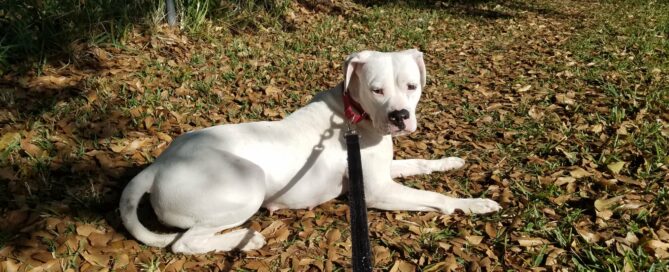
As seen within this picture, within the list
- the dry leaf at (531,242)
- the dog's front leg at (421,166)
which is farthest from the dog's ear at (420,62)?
the dry leaf at (531,242)

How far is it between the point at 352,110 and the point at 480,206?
3.51 ft

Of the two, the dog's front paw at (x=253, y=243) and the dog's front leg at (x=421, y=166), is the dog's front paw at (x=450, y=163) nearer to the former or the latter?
the dog's front leg at (x=421, y=166)

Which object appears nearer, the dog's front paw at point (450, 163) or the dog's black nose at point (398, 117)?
the dog's black nose at point (398, 117)

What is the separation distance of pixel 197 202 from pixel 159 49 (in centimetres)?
401

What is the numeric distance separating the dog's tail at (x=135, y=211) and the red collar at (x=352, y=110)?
1250 mm

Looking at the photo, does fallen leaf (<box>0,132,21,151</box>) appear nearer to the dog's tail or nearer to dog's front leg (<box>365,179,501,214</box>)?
the dog's tail

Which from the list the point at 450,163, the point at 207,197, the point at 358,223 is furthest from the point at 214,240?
the point at 450,163

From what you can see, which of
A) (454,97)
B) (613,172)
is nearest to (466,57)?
(454,97)

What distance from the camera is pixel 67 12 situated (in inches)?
211

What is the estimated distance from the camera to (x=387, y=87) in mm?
2797

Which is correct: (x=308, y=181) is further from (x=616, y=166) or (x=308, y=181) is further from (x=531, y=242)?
(x=616, y=166)

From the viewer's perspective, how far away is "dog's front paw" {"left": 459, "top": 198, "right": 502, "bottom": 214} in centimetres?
302

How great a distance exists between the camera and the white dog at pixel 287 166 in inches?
100

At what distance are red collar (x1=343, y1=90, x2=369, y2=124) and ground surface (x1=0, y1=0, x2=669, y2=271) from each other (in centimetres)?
67
